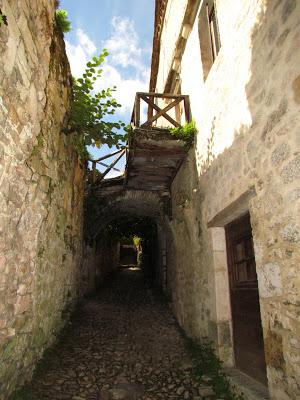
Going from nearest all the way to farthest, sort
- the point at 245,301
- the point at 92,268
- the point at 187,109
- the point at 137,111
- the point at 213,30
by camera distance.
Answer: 1. the point at 245,301
2. the point at 213,30
3. the point at 137,111
4. the point at 187,109
5. the point at 92,268

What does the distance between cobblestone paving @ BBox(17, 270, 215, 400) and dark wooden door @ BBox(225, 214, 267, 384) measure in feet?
2.30

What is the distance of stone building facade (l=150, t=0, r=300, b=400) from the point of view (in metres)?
2.55

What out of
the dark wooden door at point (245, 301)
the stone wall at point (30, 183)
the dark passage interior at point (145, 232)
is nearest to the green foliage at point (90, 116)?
the stone wall at point (30, 183)

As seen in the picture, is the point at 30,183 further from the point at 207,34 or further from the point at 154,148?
the point at 207,34

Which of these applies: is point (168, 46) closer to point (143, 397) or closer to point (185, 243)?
point (185, 243)

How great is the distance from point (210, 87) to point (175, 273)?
4621 mm

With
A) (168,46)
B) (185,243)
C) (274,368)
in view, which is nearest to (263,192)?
(274,368)

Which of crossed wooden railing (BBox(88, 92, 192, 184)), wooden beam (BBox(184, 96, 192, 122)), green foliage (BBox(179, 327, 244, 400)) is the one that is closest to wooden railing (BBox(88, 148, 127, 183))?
crossed wooden railing (BBox(88, 92, 192, 184))

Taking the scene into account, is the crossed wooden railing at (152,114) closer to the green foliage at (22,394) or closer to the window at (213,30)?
the window at (213,30)

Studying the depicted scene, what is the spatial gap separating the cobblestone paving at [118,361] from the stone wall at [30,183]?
41cm

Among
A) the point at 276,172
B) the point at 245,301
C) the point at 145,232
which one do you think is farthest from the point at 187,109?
the point at 145,232

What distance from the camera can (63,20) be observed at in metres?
4.49

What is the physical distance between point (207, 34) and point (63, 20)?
2.62 m

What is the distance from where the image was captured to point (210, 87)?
4.69m
